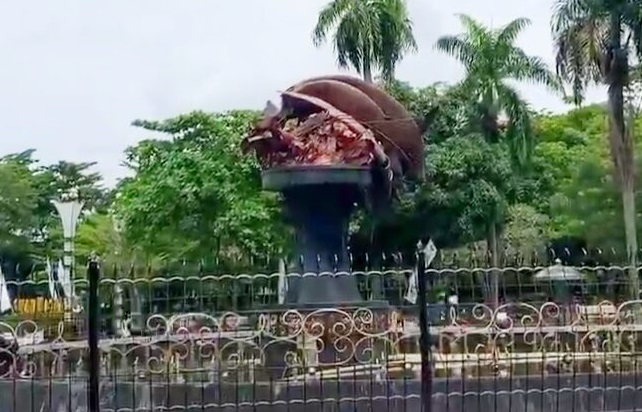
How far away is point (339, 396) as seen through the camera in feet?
27.3

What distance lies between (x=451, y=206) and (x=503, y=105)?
3050 mm

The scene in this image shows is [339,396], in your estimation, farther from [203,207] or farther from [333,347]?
[203,207]

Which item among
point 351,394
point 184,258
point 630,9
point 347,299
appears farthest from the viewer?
point 184,258

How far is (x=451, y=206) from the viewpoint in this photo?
105 ft

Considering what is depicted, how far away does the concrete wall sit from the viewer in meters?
8.38

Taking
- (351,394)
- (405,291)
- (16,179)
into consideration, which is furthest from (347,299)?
(16,179)

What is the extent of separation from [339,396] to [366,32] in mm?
24031

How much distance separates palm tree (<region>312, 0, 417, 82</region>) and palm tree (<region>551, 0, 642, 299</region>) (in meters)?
7.94

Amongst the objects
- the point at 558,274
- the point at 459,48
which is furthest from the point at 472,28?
the point at 558,274

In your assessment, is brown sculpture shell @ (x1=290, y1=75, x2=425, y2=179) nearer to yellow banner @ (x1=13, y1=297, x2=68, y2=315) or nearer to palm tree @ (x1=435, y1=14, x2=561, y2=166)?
yellow banner @ (x1=13, y1=297, x2=68, y2=315)

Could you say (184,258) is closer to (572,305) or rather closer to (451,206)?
(451,206)

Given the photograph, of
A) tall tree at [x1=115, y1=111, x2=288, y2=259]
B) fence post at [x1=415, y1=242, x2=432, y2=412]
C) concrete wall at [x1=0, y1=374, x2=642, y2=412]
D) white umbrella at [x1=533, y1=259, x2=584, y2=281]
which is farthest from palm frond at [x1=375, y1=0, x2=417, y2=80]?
fence post at [x1=415, y1=242, x2=432, y2=412]

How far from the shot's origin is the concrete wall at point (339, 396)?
8.38m

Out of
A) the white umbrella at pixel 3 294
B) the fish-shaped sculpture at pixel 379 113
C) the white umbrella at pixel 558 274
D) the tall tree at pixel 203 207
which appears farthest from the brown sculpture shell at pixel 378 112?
the tall tree at pixel 203 207
